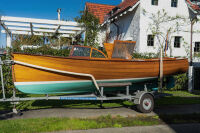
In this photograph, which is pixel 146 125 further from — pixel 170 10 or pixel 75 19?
pixel 75 19

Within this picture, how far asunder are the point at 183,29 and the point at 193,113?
1017cm

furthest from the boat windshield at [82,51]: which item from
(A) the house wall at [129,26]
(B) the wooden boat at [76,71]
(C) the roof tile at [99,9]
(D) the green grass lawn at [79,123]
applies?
(C) the roof tile at [99,9]

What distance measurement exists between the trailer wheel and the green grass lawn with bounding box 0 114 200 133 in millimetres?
479

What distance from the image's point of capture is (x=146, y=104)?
6.36 m

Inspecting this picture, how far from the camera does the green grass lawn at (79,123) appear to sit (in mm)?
4570

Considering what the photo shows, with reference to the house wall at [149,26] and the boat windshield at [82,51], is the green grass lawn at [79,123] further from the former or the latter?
the house wall at [149,26]

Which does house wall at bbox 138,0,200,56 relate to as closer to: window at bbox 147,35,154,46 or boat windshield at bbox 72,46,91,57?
window at bbox 147,35,154,46

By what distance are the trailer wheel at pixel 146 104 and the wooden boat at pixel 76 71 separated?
83 centimetres

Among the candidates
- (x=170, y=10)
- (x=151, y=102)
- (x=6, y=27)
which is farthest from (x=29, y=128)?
(x=170, y=10)

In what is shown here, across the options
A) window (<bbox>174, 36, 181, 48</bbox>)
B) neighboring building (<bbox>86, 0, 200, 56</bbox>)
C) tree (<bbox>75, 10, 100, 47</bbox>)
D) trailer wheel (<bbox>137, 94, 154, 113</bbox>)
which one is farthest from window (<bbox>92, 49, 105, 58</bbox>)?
window (<bbox>174, 36, 181, 48</bbox>)

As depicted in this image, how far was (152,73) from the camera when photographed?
23.6 ft

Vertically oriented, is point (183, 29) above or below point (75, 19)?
below

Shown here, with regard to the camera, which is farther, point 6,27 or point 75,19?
point 75,19

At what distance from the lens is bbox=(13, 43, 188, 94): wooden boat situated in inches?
217
